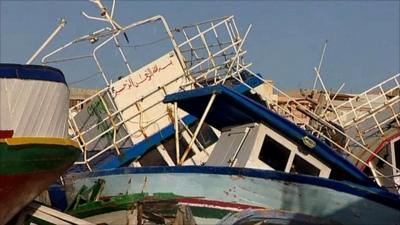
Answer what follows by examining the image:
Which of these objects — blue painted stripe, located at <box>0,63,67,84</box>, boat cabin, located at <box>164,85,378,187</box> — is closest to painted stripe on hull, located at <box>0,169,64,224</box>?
blue painted stripe, located at <box>0,63,67,84</box>

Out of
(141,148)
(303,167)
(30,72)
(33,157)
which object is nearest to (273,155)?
(303,167)

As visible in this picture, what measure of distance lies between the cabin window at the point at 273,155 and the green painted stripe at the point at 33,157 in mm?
3204

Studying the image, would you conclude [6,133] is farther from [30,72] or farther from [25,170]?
[30,72]

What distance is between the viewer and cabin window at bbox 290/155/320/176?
9.62 m

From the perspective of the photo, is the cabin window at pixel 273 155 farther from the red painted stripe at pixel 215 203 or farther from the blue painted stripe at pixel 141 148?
the blue painted stripe at pixel 141 148

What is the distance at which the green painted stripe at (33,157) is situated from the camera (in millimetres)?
6551

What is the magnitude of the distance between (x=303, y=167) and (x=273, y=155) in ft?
1.48

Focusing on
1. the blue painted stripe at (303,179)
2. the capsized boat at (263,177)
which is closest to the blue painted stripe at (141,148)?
the capsized boat at (263,177)

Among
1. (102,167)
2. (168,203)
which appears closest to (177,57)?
(102,167)

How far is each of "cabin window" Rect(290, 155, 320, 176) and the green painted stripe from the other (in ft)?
11.3

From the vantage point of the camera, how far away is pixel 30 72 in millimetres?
6824

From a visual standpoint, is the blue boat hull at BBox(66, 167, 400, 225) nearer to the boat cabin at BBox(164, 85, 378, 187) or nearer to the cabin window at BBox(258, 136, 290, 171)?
the boat cabin at BBox(164, 85, 378, 187)

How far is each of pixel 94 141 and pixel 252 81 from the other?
2.79m

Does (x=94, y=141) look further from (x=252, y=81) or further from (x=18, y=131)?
(x=18, y=131)
